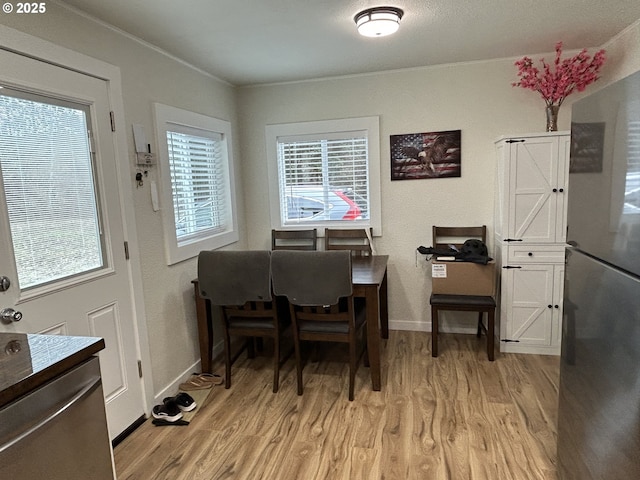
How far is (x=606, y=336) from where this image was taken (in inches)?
49.4

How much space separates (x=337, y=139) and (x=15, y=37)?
2472mm

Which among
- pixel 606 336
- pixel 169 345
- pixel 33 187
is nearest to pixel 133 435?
pixel 169 345

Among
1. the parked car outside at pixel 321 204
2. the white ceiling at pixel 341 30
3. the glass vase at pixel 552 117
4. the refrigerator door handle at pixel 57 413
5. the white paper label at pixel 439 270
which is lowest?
the white paper label at pixel 439 270

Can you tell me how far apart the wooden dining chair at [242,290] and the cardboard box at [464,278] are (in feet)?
4.39

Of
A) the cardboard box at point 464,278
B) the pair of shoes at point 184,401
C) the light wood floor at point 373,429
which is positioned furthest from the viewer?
the cardboard box at point 464,278

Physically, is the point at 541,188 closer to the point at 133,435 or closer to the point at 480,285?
the point at 480,285

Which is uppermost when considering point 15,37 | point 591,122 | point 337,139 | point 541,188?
point 15,37

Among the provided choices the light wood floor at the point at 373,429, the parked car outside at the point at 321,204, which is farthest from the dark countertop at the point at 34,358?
the parked car outside at the point at 321,204

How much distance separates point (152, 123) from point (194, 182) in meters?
0.64

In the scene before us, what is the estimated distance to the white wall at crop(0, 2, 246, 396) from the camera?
6.77 ft

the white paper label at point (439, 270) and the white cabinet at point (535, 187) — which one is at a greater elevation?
the white cabinet at point (535, 187)

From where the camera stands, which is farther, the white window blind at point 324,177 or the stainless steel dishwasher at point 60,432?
the white window blind at point 324,177

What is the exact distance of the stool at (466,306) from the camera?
9.83ft

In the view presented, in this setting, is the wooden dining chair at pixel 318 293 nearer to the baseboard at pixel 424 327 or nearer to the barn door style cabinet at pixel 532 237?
the baseboard at pixel 424 327
